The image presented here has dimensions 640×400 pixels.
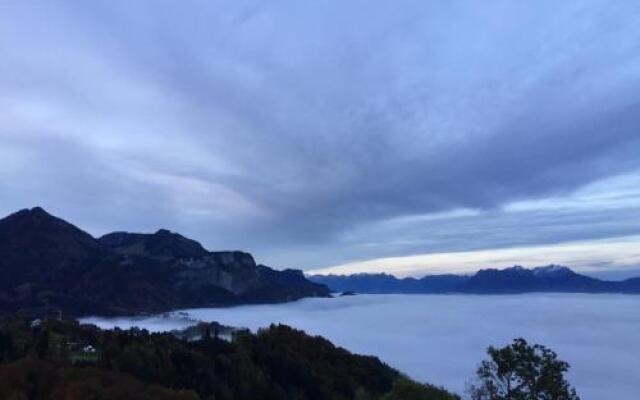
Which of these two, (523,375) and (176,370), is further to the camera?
(176,370)

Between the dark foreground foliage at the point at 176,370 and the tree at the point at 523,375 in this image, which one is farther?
the dark foreground foliage at the point at 176,370

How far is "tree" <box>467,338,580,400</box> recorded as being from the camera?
194 ft

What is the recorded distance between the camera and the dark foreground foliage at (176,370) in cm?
10525

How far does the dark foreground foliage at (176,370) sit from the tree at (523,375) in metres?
33.1

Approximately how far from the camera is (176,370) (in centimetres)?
14875

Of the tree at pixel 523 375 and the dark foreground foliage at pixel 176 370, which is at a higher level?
the tree at pixel 523 375

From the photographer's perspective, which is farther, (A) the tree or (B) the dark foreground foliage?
(B) the dark foreground foliage

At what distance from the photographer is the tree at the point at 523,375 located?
2329 inches

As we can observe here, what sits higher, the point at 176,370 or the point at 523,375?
the point at 523,375

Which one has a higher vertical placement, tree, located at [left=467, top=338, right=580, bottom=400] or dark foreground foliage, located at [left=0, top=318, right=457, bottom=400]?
tree, located at [left=467, top=338, right=580, bottom=400]

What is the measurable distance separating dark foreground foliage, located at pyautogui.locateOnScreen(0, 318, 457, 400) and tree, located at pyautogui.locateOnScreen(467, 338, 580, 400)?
3307 centimetres

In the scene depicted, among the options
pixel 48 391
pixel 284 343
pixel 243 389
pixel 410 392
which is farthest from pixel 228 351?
pixel 410 392

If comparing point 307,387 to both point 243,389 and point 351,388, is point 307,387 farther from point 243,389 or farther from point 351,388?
point 243,389

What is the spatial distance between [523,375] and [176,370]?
107739 millimetres
